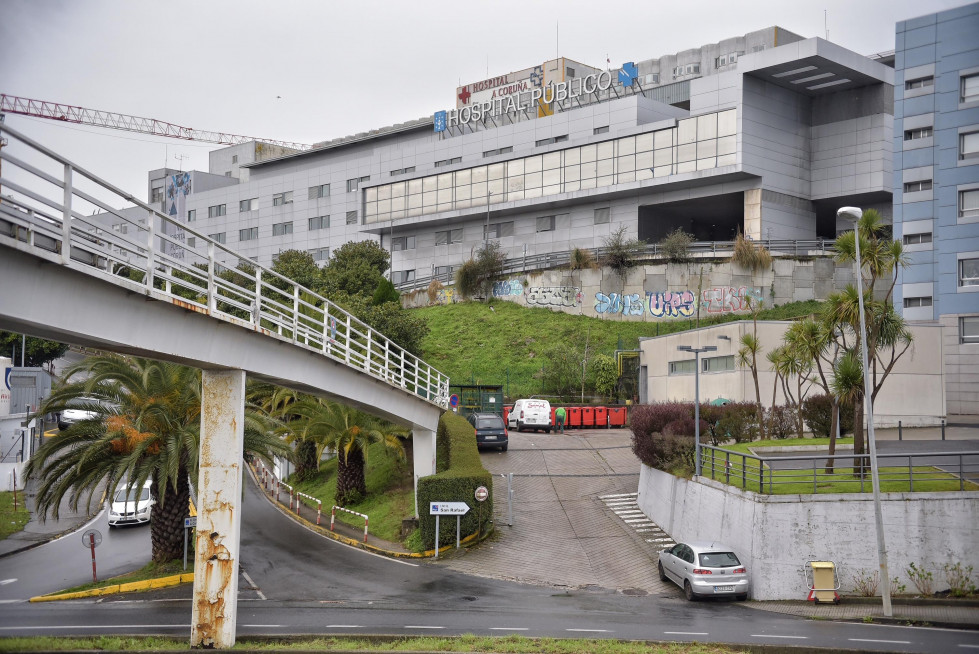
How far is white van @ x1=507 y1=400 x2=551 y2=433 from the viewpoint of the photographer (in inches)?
1752

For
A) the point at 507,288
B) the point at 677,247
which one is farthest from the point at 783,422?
the point at 507,288

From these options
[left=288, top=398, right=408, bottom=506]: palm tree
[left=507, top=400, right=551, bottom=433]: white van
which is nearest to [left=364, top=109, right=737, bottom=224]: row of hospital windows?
[left=507, top=400, right=551, bottom=433]: white van

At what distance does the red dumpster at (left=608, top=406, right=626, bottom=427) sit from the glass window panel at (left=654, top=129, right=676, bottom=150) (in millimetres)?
22816

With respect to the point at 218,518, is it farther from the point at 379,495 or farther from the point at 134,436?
the point at 379,495

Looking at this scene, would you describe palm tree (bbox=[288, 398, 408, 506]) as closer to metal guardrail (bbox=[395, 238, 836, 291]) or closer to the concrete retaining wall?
the concrete retaining wall

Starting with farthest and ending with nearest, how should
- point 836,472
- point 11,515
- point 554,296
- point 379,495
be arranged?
point 554,296 < point 11,515 < point 379,495 < point 836,472

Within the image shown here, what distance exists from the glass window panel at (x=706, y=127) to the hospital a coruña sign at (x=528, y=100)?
35.9ft

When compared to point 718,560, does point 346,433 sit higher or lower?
higher

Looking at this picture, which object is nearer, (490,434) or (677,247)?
(490,434)

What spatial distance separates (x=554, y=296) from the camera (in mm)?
63000

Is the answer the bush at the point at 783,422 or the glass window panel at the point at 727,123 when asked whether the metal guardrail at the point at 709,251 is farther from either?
the bush at the point at 783,422

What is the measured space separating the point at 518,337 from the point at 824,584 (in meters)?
39.3

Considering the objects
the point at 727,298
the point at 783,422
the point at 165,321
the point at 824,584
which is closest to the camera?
the point at 165,321

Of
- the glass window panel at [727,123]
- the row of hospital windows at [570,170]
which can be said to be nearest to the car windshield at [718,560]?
the row of hospital windows at [570,170]
